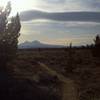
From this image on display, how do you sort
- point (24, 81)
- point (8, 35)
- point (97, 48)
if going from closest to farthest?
1. point (24, 81)
2. point (8, 35)
3. point (97, 48)

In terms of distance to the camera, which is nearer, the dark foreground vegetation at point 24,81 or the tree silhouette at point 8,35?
the dark foreground vegetation at point 24,81

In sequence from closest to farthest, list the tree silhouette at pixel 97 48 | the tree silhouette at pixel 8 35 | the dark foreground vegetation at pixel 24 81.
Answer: the dark foreground vegetation at pixel 24 81
the tree silhouette at pixel 8 35
the tree silhouette at pixel 97 48

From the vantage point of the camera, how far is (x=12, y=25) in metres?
43.3

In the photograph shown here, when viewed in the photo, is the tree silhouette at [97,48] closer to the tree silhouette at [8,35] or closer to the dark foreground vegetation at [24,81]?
the dark foreground vegetation at [24,81]

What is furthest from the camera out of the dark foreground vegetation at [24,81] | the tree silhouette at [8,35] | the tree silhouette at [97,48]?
the tree silhouette at [97,48]

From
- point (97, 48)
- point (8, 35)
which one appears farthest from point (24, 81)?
point (97, 48)

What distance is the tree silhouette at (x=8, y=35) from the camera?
4178 cm

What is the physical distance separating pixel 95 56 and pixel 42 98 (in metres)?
57.6

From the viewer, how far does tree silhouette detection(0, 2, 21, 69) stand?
41.8 metres

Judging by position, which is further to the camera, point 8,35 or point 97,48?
point 97,48

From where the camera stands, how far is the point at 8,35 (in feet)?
141

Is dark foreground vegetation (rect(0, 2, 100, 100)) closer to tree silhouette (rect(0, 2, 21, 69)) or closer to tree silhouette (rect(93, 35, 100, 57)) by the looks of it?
tree silhouette (rect(0, 2, 21, 69))

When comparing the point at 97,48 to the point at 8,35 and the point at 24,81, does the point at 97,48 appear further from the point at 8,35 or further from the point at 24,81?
the point at 24,81

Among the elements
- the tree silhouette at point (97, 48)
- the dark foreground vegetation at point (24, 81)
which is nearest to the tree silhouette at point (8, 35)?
the dark foreground vegetation at point (24, 81)
